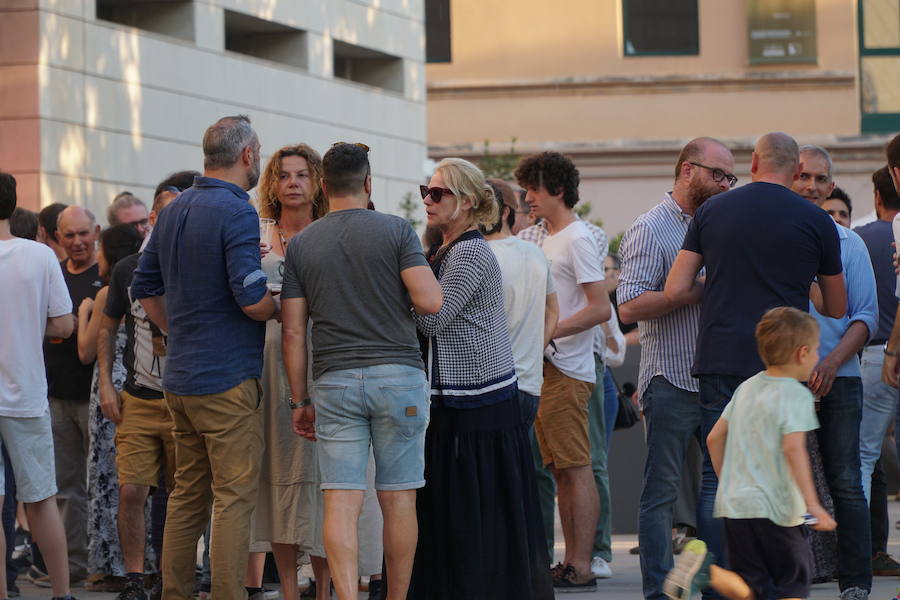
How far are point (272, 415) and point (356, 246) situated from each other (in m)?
1.10

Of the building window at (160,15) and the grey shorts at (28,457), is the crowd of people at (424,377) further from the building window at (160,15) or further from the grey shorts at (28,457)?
the building window at (160,15)

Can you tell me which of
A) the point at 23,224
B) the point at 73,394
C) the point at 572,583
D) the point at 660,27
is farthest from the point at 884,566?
the point at 660,27

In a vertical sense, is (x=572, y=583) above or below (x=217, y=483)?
below

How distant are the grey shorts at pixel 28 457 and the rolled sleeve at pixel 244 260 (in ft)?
4.94

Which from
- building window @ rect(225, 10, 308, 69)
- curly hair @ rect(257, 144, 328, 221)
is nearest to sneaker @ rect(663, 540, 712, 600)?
curly hair @ rect(257, 144, 328, 221)


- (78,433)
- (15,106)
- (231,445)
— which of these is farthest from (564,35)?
(231,445)

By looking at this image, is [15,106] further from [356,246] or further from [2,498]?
[356,246]

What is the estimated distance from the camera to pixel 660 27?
34.0 metres

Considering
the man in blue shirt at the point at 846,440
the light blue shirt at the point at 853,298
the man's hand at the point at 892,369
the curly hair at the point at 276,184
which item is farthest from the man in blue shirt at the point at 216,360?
the man's hand at the point at 892,369

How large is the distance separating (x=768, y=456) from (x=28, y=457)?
3634 mm

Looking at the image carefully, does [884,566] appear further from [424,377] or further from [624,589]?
[424,377]

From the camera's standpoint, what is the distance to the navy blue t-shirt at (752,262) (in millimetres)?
6852

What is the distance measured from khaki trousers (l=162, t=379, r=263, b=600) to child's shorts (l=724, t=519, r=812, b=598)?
2.11 meters

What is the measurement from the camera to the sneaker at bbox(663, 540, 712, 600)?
19.8ft
